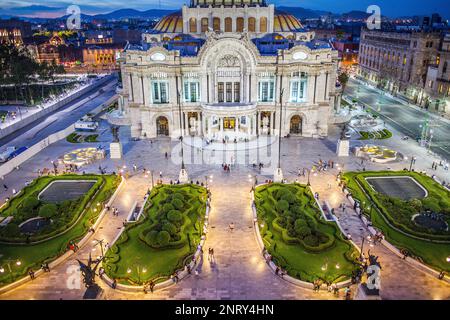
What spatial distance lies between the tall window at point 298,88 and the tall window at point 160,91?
25.2 meters

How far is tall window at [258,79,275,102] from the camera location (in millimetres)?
76688

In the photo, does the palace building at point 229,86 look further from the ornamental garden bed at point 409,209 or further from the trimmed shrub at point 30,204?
the trimmed shrub at point 30,204

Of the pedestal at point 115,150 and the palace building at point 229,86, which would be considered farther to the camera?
the palace building at point 229,86

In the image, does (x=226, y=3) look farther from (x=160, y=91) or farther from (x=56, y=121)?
(x=56, y=121)

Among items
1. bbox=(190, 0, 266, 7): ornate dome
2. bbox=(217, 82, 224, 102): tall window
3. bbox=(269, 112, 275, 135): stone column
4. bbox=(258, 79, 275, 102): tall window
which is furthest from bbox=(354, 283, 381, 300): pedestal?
bbox=(190, 0, 266, 7): ornate dome

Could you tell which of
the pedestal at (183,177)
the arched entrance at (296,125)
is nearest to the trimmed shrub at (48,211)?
the pedestal at (183,177)

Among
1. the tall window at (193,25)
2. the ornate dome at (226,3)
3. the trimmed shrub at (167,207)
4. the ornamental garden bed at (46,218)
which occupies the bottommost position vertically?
the ornamental garden bed at (46,218)

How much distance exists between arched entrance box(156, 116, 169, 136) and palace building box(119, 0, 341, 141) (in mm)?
209

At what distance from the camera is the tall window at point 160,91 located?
3004 inches

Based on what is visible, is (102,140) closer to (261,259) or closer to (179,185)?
(179,185)

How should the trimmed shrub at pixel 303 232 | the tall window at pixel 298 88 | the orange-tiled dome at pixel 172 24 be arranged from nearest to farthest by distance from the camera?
the trimmed shrub at pixel 303 232 < the tall window at pixel 298 88 < the orange-tiled dome at pixel 172 24

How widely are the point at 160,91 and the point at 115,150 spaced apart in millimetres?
17099

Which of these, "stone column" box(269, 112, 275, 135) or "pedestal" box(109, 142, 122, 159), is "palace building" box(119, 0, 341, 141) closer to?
"stone column" box(269, 112, 275, 135)

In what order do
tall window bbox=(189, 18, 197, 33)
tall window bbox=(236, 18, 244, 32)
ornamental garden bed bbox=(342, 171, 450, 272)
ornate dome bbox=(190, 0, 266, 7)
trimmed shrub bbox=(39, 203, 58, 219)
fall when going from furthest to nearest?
ornate dome bbox=(190, 0, 266, 7) → tall window bbox=(189, 18, 197, 33) → tall window bbox=(236, 18, 244, 32) → trimmed shrub bbox=(39, 203, 58, 219) → ornamental garden bed bbox=(342, 171, 450, 272)
